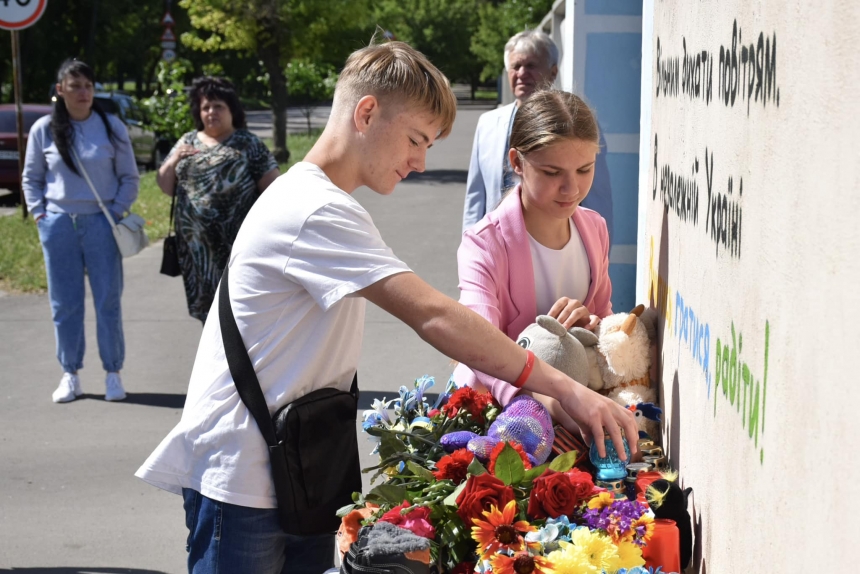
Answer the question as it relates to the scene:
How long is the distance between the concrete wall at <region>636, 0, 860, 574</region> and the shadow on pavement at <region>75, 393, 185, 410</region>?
434 centimetres

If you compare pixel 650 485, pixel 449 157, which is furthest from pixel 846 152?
pixel 449 157

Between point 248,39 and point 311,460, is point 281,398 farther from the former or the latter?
point 248,39

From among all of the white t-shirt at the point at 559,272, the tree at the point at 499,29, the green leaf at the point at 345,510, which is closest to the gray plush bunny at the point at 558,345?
the white t-shirt at the point at 559,272

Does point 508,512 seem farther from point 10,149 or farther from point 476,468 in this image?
point 10,149

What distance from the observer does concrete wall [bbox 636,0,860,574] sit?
4.08ft

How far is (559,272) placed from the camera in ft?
9.20

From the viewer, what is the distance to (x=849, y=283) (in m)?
1.20

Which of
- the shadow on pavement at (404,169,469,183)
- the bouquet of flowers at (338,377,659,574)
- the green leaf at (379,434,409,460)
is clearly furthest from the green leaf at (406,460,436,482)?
the shadow on pavement at (404,169,469,183)

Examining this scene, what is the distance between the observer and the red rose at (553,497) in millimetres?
1996

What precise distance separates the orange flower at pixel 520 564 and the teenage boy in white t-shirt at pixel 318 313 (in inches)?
11.8

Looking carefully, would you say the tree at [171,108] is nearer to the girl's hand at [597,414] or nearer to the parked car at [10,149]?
the parked car at [10,149]

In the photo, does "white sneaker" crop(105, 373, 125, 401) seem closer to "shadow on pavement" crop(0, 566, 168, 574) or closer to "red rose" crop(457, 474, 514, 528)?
"shadow on pavement" crop(0, 566, 168, 574)

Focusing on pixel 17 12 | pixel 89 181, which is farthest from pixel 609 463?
pixel 17 12

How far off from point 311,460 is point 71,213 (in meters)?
4.75
